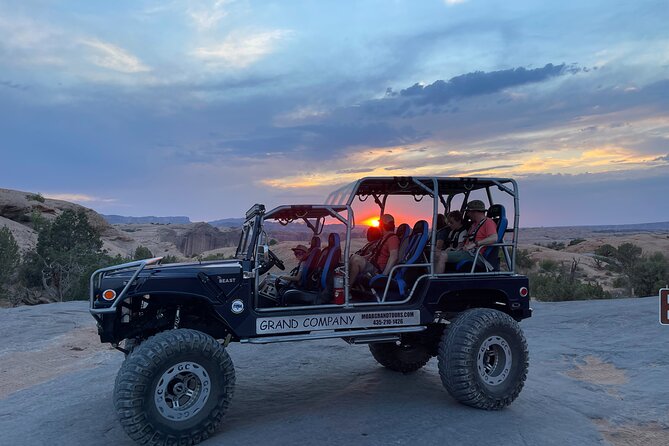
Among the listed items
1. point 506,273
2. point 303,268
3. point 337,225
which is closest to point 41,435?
point 303,268

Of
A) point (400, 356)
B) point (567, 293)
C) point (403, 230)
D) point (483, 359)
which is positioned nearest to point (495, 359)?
point (483, 359)

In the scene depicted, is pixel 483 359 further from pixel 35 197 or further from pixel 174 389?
pixel 35 197

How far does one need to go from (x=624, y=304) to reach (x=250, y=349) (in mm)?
11068

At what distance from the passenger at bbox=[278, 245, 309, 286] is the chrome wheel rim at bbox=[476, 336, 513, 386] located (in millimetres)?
2518

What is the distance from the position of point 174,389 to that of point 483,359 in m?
3.78

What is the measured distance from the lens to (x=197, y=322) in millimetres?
6426

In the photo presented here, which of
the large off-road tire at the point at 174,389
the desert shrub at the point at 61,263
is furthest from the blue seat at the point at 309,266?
the desert shrub at the point at 61,263

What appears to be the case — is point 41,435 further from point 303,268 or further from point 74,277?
point 74,277

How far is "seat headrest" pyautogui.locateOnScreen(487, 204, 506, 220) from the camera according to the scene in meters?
7.63

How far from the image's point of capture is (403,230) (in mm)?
7586

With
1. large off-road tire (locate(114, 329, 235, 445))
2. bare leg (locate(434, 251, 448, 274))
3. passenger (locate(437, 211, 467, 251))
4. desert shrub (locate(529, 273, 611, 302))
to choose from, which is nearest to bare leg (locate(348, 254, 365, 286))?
bare leg (locate(434, 251, 448, 274))

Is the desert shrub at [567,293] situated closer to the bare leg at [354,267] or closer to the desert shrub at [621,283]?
the desert shrub at [621,283]

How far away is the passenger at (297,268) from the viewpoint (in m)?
7.41

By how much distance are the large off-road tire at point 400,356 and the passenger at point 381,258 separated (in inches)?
62.3
